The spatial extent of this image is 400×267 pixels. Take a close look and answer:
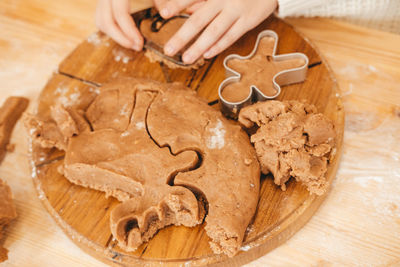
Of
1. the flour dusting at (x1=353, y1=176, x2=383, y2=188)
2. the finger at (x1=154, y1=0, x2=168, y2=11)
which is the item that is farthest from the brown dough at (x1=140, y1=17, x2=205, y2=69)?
the flour dusting at (x1=353, y1=176, x2=383, y2=188)

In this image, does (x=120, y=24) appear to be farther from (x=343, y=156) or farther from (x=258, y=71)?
(x=343, y=156)

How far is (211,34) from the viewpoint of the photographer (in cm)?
204

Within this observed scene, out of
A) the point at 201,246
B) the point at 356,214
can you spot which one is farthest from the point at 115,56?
the point at 356,214

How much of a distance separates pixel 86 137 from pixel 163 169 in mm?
439

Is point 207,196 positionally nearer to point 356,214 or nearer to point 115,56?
point 356,214

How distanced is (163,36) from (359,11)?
1.22m

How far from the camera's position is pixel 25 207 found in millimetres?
1970

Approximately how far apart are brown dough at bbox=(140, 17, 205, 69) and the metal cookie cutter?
27 centimetres

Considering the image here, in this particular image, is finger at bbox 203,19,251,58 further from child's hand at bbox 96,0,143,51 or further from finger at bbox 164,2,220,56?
child's hand at bbox 96,0,143,51

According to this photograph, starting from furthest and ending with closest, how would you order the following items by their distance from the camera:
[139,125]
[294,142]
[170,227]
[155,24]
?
[155,24] < [139,125] < [170,227] < [294,142]

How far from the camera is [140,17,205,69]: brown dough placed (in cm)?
217

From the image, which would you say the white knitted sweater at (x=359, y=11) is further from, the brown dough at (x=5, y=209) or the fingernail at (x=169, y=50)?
the brown dough at (x=5, y=209)

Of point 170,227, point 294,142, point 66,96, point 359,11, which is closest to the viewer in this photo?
point 294,142

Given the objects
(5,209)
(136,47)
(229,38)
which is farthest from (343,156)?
(5,209)
